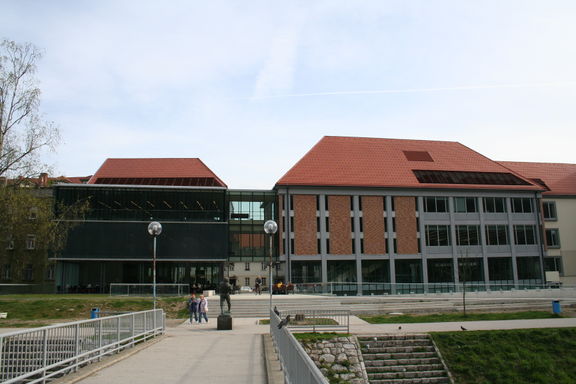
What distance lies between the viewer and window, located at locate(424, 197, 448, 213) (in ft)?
179

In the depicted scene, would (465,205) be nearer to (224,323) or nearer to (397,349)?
(397,349)

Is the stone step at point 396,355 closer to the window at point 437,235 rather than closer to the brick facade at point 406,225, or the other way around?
the brick facade at point 406,225

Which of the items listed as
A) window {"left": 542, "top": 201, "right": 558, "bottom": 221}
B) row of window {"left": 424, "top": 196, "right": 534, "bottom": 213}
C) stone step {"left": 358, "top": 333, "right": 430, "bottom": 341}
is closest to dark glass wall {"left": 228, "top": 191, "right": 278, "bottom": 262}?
row of window {"left": 424, "top": 196, "right": 534, "bottom": 213}

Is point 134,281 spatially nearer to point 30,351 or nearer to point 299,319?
point 299,319

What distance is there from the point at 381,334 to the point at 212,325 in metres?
9.54

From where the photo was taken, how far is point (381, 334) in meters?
21.1

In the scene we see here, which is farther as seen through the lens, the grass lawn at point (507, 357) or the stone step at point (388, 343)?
the stone step at point (388, 343)

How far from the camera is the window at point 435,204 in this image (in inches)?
2151

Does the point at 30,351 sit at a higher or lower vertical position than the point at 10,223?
lower

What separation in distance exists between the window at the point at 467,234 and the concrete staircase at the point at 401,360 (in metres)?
36.1

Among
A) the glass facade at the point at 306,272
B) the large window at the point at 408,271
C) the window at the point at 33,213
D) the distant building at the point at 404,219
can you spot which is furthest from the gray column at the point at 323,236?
the window at the point at 33,213

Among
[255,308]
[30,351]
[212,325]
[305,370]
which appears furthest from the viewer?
[255,308]

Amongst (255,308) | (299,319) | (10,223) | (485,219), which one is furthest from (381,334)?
(485,219)

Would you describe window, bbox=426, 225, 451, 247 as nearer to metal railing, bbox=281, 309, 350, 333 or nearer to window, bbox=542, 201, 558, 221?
window, bbox=542, 201, 558, 221
